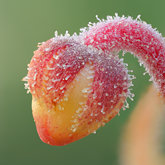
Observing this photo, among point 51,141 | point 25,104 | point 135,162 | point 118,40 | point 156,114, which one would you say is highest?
point 25,104

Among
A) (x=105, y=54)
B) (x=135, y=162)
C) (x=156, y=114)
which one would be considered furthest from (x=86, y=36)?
(x=135, y=162)

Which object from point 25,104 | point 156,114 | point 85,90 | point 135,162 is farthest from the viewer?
point 25,104

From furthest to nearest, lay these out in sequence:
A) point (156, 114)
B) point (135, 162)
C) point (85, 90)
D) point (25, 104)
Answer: point (25, 104) < point (135, 162) < point (156, 114) < point (85, 90)

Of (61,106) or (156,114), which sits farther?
(156,114)

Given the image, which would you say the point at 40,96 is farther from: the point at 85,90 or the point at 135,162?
the point at 135,162

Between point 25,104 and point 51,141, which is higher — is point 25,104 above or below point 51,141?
above

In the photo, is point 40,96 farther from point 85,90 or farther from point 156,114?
point 156,114
